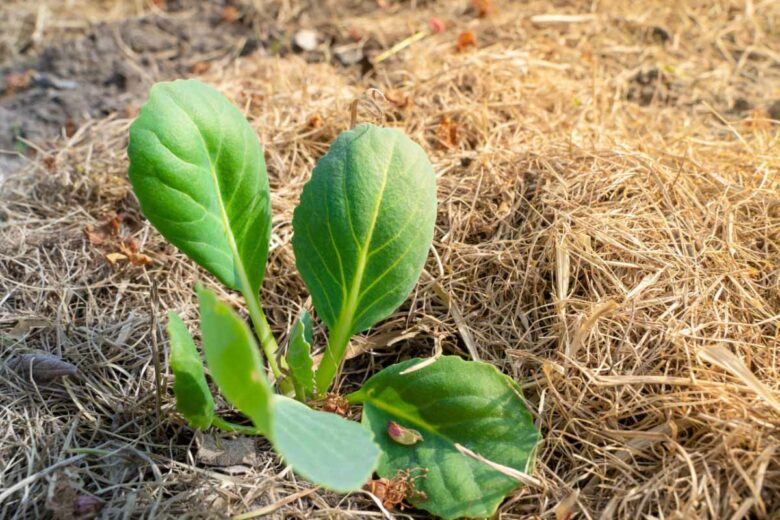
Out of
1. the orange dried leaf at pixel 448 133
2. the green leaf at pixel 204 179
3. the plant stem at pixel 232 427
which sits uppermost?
the green leaf at pixel 204 179

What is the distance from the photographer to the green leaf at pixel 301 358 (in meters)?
1.48

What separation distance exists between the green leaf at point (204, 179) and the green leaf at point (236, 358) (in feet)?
1.47

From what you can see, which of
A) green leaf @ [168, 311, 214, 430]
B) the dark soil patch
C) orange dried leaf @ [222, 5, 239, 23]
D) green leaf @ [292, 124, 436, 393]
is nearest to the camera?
green leaf @ [168, 311, 214, 430]

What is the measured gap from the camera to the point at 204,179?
1.60 metres

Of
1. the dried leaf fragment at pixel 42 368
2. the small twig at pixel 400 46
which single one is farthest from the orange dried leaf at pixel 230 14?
the dried leaf fragment at pixel 42 368

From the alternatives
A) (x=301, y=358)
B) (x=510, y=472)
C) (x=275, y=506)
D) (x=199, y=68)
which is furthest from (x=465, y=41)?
(x=275, y=506)

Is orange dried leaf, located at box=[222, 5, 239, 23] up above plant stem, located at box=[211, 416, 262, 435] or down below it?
above

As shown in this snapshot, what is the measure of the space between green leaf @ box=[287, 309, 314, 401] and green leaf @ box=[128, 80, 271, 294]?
17 cm

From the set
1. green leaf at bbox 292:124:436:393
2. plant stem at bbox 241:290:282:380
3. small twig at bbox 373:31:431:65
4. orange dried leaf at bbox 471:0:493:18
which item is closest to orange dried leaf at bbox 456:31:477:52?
small twig at bbox 373:31:431:65

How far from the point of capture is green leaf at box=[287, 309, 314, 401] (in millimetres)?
1482

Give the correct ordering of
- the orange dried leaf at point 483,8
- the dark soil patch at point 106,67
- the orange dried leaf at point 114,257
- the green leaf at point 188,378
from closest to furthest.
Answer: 1. the green leaf at point 188,378
2. the orange dried leaf at point 114,257
3. the dark soil patch at point 106,67
4. the orange dried leaf at point 483,8

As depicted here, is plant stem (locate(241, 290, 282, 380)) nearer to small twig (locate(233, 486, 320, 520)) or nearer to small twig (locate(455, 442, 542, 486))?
small twig (locate(233, 486, 320, 520))

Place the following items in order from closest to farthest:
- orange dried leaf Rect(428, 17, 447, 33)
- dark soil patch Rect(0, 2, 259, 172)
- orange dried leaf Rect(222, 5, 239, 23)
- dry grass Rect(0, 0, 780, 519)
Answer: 1. dry grass Rect(0, 0, 780, 519)
2. dark soil patch Rect(0, 2, 259, 172)
3. orange dried leaf Rect(428, 17, 447, 33)
4. orange dried leaf Rect(222, 5, 239, 23)

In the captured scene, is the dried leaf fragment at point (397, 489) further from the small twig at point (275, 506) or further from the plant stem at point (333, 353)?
the plant stem at point (333, 353)
